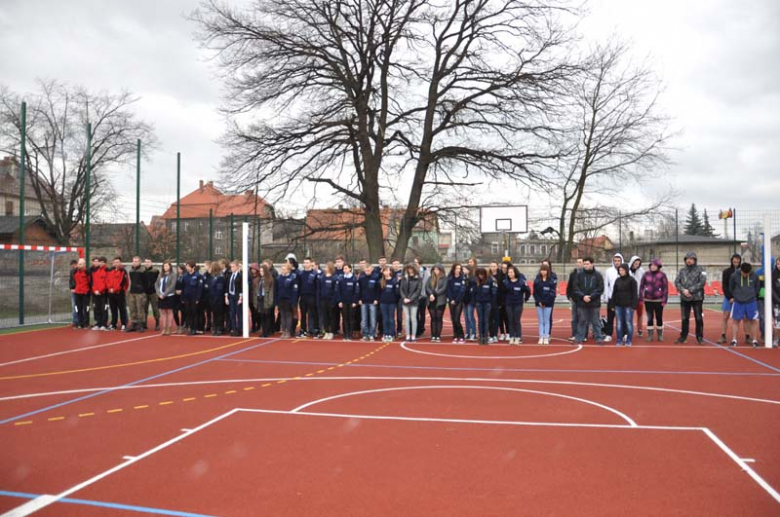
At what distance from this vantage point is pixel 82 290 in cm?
1605

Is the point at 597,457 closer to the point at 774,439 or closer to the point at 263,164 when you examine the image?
the point at 774,439

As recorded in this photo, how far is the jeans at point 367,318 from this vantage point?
14190 millimetres

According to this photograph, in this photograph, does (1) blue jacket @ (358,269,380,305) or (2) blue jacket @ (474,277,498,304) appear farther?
(1) blue jacket @ (358,269,380,305)

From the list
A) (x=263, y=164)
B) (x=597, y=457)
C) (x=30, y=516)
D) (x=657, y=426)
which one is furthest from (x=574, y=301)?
(x=263, y=164)

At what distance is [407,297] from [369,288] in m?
0.90

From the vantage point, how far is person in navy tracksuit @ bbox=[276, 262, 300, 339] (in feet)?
47.5

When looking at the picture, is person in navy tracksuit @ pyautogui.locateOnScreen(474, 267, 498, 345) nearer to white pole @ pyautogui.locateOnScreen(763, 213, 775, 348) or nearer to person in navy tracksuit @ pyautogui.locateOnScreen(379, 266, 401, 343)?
person in navy tracksuit @ pyautogui.locateOnScreen(379, 266, 401, 343)

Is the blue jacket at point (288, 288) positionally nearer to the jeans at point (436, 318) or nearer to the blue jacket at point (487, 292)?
the jeans at point (436, 318)

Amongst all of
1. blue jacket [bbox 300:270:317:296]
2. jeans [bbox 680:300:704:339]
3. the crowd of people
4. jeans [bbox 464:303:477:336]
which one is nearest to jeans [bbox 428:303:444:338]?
the crowd of people

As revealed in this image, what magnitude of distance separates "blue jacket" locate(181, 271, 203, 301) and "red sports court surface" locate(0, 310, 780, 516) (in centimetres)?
421

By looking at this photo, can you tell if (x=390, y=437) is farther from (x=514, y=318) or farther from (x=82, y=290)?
(x=82, y=290)

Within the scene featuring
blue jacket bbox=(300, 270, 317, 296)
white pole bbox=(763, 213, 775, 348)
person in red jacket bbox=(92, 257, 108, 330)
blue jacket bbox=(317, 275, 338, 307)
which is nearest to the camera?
white pole bbox=(763, 213, 775, 348)

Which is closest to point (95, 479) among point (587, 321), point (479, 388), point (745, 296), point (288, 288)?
point (479, 388)

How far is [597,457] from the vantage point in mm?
5223
